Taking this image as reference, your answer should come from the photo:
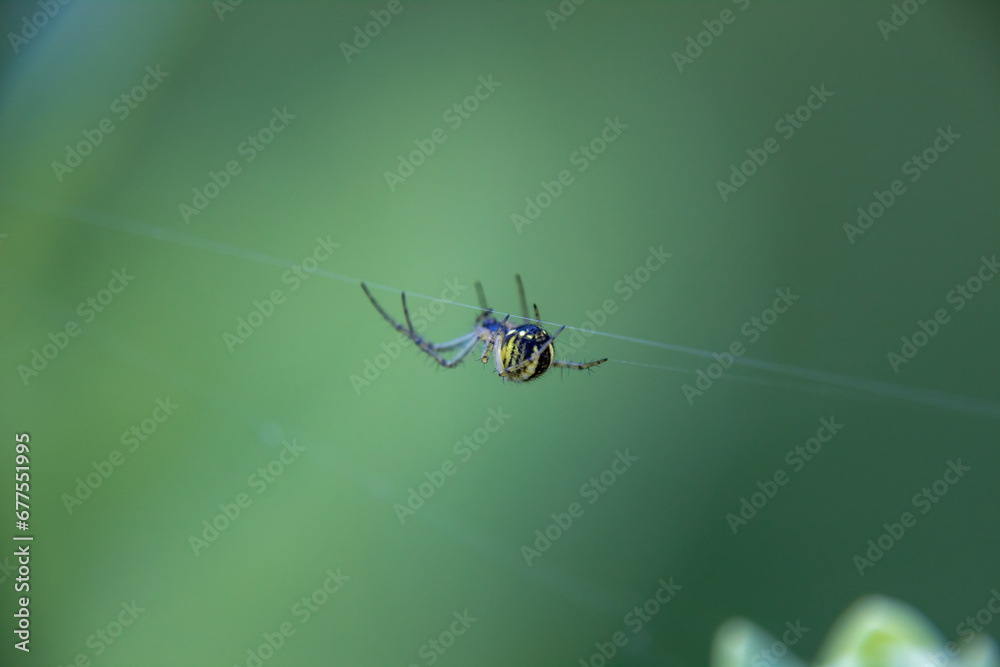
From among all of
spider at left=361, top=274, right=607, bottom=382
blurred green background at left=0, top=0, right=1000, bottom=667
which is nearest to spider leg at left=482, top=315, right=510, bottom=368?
spider at left=361, top=274, right=607, bottom=382

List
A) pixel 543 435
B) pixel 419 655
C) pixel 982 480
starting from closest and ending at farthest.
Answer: pixel 982 480, pixel 419 655, pixel 543 435

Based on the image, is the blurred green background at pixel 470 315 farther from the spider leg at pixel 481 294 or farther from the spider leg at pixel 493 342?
the spider leg at pixel 493 342

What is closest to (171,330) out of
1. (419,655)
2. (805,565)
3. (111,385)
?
(111,385)

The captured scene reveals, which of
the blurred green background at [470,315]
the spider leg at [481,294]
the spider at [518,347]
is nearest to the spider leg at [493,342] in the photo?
the spider at [518,347]

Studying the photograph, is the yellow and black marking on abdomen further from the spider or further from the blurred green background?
the blurred green background

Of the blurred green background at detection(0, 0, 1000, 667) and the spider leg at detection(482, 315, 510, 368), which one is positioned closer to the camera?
the spider leg at detection(482, 315, 510, 368)

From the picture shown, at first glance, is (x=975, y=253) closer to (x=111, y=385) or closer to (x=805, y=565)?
(x=805, y=565)
